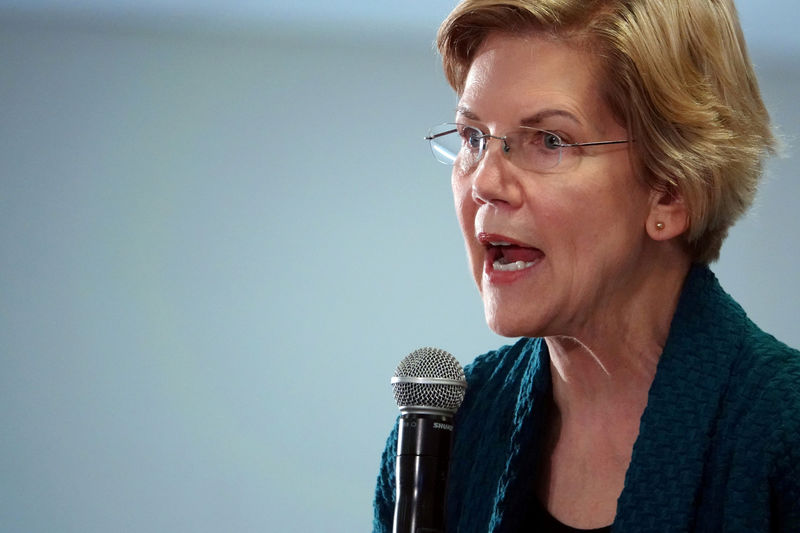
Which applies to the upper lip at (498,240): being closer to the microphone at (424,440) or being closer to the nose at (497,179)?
the nose at (497,179)

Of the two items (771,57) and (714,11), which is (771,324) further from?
(714,11)

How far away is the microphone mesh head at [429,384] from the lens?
1.17 m

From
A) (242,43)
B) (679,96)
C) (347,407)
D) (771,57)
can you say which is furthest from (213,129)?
(679,96)

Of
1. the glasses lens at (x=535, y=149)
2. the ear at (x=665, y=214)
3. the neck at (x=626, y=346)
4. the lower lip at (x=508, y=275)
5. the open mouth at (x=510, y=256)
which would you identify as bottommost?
the neck at (x=626, y=346)

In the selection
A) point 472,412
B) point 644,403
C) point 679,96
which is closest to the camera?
point 679,96

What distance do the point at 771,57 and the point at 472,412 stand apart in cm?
373

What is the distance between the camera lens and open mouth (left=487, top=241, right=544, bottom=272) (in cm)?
135

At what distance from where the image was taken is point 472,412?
165cm

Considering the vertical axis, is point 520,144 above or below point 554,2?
below

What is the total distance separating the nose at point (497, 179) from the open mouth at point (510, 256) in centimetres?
6

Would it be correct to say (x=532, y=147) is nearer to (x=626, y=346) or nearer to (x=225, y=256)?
(x=626, y=346)

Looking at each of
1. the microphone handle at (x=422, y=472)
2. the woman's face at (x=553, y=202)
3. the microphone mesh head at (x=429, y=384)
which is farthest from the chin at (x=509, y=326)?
the microphone handle at (x=422, y=472)

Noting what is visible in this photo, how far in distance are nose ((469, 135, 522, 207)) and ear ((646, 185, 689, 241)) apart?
20 centimetres

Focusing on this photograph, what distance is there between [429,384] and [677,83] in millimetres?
536
